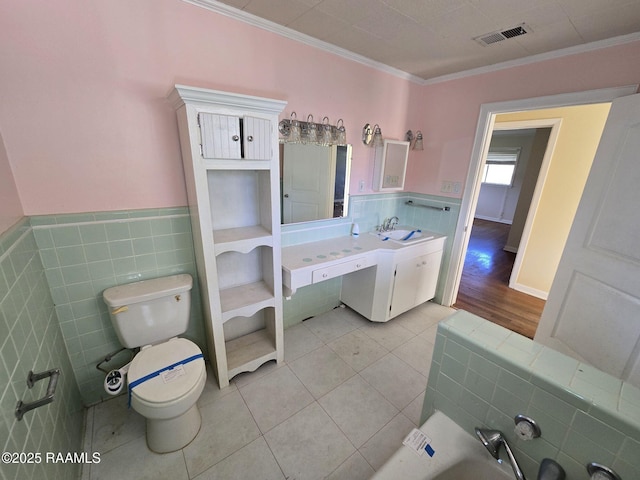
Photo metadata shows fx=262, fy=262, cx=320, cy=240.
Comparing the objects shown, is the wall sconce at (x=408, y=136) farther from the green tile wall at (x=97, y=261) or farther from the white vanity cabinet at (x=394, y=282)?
the green tile wall at (x=97, y=261)

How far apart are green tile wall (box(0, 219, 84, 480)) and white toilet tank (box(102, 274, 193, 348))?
0.27m

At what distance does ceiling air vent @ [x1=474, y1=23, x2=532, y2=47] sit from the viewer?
1.62 m

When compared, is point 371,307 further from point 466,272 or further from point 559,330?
point 466,272

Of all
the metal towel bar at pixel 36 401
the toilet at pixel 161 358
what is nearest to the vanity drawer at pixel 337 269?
the toilet at pixel 161 358

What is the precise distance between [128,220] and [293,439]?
1.55 meters

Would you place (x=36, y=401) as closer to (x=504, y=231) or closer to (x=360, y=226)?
(x=360, y=226)

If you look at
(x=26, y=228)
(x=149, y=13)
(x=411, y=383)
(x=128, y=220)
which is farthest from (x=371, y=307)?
(x=149, y=13)

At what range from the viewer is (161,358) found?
143 centimetres

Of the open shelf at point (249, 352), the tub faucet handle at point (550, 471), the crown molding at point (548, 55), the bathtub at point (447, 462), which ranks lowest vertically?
the open shelf at point (249, 352)

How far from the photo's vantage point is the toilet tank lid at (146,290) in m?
1.41

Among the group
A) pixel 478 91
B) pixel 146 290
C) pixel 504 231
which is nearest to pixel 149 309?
pixel 146 290

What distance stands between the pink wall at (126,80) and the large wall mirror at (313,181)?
307 mm

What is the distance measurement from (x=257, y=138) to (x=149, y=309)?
45.3 inches

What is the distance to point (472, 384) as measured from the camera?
39.8 inches
